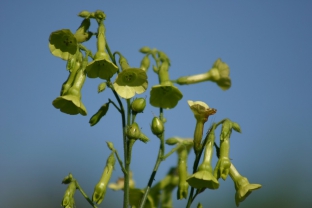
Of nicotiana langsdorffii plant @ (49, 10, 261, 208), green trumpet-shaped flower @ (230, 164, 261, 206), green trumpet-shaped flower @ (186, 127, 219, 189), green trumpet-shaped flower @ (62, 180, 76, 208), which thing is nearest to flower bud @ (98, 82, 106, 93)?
nicotiana langsdorffii plant @ (49, 10, 261, 208)

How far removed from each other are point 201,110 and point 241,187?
1.62ft

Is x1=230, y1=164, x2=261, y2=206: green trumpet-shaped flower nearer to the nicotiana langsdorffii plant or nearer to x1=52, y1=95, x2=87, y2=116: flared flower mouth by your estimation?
the nicotiana langsdorffii plant

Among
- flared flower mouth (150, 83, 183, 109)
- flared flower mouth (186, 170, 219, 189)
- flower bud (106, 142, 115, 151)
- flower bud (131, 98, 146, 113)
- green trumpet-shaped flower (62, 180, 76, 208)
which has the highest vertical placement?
flared flower mouth (150, 83, 183, 109)

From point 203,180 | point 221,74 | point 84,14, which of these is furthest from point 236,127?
point 84,14

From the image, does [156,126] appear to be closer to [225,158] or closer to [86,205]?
[225,158]

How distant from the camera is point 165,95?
11.3ft

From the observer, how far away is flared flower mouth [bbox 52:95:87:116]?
303 cm

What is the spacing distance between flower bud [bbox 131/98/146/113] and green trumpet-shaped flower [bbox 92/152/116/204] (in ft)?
1.08

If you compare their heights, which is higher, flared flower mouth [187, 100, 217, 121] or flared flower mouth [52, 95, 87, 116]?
flared flower mouth [52, 95, 87, 116]

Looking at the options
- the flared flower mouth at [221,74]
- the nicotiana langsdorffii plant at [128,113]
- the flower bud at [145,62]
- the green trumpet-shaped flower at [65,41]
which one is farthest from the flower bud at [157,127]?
the flared flower mouth at [221,74]

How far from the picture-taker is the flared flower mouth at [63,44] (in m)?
3.20

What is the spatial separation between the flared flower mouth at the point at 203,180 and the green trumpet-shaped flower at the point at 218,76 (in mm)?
1162

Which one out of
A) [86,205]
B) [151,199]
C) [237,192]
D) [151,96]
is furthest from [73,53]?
[86,205]

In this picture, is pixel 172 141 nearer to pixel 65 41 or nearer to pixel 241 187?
pixel 241 187
